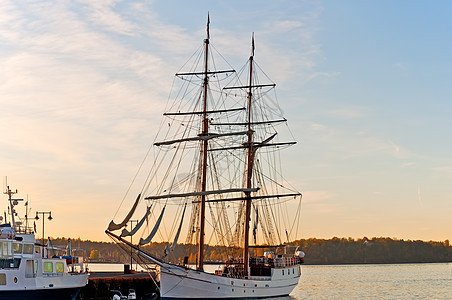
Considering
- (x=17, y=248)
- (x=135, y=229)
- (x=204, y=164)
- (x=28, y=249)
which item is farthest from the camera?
(x=204, y=164)

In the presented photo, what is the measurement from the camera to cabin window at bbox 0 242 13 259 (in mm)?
55909

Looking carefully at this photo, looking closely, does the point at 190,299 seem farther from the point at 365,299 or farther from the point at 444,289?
the point at 444,289

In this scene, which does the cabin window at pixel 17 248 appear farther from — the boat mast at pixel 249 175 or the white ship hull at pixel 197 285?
the boat mast at pixel 249 175

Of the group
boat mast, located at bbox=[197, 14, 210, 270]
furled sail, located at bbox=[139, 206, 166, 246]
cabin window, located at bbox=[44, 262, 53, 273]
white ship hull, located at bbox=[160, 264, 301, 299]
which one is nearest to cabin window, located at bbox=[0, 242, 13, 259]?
cabin window, located at bbox=[44, 262, 53, 273]

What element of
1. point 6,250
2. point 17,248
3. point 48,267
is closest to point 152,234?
point 48,267

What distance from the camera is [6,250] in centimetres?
5622

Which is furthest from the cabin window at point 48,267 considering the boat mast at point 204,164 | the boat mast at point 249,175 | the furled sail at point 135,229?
the boat mast at point 249,175

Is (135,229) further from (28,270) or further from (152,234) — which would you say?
(28,270)

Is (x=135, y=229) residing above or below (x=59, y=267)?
above

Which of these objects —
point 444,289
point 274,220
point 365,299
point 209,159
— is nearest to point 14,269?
point 209,159

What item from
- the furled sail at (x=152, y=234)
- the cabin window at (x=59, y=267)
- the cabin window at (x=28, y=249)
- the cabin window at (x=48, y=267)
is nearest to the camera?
the cabin window at (x=28, y=249)

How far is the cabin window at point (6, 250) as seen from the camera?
55.9 meters

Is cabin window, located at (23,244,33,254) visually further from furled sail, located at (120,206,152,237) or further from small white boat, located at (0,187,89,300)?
furled sail, located at (120,206,152,237)

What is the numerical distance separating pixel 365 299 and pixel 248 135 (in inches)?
1140
